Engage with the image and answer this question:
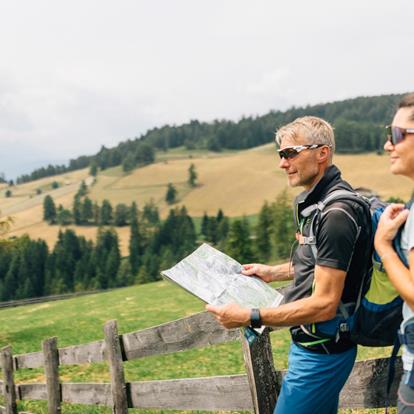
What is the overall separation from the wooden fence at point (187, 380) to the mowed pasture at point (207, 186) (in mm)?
108016

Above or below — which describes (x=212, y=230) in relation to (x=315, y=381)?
below

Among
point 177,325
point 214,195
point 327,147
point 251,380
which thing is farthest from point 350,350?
point 214,195

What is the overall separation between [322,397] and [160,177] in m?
167

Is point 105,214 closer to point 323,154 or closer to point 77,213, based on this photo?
point 77,213

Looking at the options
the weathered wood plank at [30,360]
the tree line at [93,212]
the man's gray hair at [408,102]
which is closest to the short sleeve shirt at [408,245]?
the man's gray hair at [408,102]

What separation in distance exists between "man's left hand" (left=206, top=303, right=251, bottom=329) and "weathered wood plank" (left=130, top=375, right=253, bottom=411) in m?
1.11

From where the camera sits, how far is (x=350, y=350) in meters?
3.21

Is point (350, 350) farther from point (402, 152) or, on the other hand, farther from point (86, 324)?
point (86, 324)

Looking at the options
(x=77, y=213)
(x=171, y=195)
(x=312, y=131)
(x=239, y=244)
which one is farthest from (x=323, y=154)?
(x=77, y=213)

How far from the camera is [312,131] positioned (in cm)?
330

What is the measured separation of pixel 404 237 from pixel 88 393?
4917 mm

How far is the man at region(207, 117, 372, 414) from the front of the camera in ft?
9.53

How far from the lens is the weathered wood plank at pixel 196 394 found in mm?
4156

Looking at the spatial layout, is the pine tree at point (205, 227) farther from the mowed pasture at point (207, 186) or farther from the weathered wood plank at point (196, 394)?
the weathered wood plank at point (196, 394)
